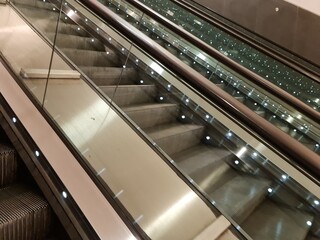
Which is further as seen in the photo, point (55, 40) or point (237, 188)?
point (55, 40)

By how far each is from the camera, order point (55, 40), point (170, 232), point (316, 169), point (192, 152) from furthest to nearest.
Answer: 1. point (55, 40)
2. point (192, 152)
3. point (170, 232)
4. point (316, 169)

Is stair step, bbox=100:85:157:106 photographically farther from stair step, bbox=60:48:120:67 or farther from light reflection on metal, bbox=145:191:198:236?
light reflection on metal, bbox=145:191:198:236

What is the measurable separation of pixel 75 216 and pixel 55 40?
1680 mm

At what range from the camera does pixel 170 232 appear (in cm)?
171

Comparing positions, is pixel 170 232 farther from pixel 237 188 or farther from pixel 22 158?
pixel 22 158

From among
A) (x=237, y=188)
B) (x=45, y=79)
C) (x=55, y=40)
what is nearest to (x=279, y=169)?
(x=237, y=188)

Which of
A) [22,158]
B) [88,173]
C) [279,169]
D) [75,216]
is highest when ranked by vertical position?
[22,158]

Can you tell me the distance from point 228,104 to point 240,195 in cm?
129

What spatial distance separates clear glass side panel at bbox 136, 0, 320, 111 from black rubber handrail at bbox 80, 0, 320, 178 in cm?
261

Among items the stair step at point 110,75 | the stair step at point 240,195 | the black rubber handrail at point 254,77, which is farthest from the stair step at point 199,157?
the stair step at point 110,75

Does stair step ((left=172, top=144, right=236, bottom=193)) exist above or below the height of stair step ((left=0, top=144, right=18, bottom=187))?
below

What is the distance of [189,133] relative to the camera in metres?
2.73

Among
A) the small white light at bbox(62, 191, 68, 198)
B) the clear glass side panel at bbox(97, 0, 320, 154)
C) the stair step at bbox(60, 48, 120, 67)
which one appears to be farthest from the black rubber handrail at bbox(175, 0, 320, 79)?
the small white light at bbox(62, 191, 68, 198)

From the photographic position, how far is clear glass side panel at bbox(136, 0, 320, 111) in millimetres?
4125
